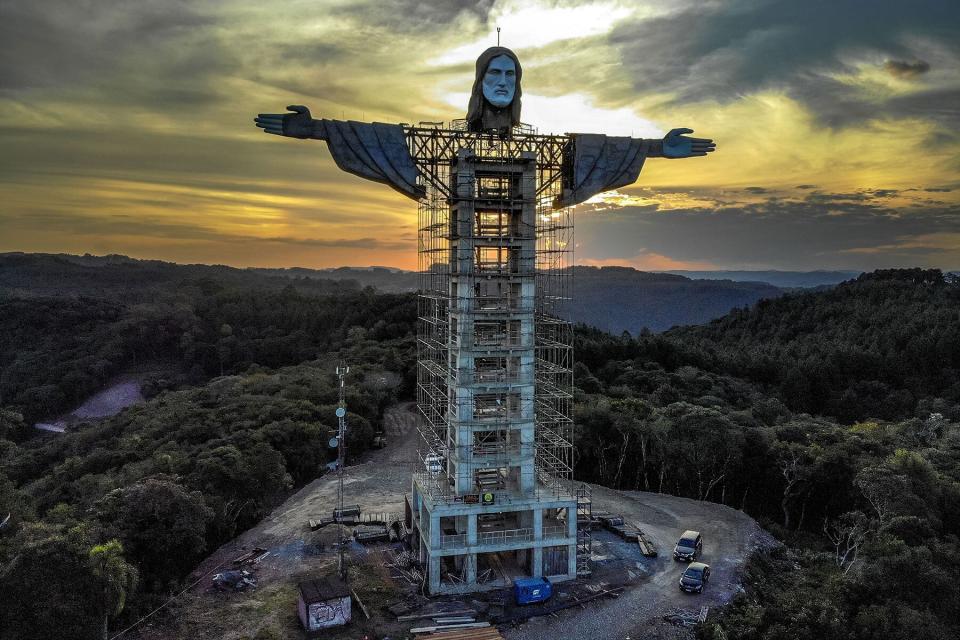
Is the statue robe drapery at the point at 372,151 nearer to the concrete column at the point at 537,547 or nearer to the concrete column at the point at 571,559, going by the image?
the concrete column at the point at 537,547

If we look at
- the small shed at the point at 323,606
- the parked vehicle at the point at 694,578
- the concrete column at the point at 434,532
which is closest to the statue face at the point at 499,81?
the concrete column at the point at 434,532

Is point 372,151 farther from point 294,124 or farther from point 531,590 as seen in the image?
point 531,590

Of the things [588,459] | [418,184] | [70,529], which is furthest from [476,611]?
[588,459]

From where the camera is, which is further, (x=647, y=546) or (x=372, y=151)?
(x=647, y=546)

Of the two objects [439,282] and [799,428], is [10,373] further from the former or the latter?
[799,428]

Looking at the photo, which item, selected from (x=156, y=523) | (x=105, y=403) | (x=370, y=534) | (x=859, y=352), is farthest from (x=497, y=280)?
(x=105, y=403)
